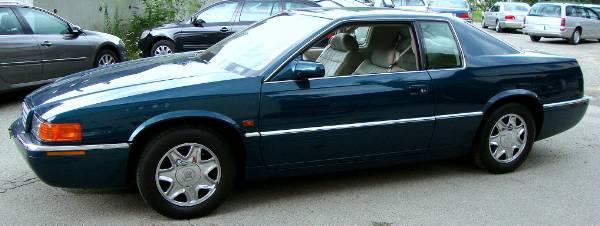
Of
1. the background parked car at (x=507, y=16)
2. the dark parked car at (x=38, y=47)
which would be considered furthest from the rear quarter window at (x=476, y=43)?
the background parked car at (x=507, y=16)

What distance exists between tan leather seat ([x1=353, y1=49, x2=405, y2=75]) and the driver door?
632cm

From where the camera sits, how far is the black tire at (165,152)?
3.79 meters

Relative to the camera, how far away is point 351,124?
4.30 m

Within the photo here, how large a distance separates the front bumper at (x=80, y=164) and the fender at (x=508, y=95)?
9.61 ft

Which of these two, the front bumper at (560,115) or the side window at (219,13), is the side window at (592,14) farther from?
the front bumper at (560,115)

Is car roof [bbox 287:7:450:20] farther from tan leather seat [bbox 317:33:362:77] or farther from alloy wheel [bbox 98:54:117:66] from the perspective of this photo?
alloy wheel [bbox 98:54:117:66]

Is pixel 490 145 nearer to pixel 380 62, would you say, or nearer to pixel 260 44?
pixel 380 62

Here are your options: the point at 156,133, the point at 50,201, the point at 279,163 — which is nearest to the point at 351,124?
the point at 279,163

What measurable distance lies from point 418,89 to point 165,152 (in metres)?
2.00

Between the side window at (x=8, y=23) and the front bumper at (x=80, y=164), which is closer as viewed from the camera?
the front bumper at (x=80, y=164)

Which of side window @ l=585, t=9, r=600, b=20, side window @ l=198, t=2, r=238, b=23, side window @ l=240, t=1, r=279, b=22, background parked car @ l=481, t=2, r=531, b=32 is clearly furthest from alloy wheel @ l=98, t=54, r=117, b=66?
background parked car @ l=481, t=2, r=531, b=32

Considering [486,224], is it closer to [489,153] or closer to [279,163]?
[489,153]

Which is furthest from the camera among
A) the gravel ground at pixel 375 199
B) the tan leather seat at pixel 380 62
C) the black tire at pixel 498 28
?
the black tire at pixel 498 28

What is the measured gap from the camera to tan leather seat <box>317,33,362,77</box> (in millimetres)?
5023
